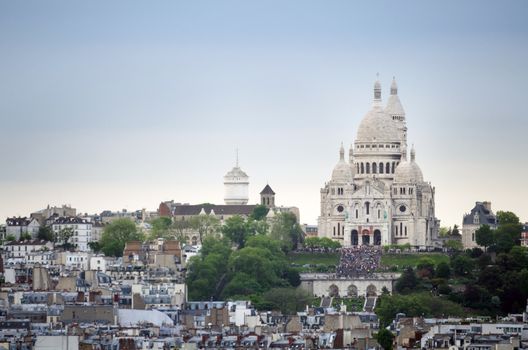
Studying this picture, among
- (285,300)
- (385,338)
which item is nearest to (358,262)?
(285,300)

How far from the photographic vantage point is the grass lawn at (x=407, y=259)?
19200cm

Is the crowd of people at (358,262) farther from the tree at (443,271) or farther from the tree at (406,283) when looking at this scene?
the tree at (406,283)

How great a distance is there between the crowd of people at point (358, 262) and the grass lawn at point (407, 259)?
57cm

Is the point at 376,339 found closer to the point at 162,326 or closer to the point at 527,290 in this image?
the point at 162,326

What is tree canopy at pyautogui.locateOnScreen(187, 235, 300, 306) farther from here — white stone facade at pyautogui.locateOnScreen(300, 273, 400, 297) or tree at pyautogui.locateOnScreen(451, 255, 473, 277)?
tree at pyautogui.locateOnScreen(451, 255, 473, 277)

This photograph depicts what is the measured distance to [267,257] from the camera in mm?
187750

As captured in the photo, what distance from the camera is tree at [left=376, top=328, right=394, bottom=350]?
419ft

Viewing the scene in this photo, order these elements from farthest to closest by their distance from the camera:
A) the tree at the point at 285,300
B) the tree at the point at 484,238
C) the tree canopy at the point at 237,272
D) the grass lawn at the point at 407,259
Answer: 1. the tree at the point at 484,238
2. the grass lawn at the point at 407,259
3. the tree canopy at the point at 237,272
4. the tree at the point at 285,300

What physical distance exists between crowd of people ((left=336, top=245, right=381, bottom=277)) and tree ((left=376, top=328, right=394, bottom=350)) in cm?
5419

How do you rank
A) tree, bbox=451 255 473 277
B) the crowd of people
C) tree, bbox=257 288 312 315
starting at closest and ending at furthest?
tree, bbox=257 288 312 315 < tree, bbox=451 255 473 277 < the crowd of people

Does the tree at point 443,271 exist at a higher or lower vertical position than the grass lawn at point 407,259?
lower

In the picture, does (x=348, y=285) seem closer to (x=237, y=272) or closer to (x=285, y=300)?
(x=237, y=272)

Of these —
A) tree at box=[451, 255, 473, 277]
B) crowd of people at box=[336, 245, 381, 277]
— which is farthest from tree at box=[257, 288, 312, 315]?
tree at box=[451, 255, 473, 277]

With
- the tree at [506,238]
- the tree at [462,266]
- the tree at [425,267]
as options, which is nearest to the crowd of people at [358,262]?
the tree at [425,267]
